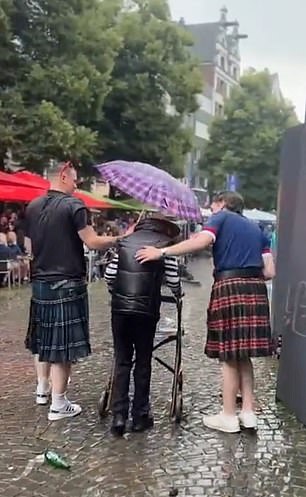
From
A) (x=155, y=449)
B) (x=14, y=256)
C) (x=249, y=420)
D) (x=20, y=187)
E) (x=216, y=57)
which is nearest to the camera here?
(x=155, y=449)

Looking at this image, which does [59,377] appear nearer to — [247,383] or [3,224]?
[247,383]

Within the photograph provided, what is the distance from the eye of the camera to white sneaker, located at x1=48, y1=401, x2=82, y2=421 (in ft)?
18.4

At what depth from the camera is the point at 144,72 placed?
2900cm

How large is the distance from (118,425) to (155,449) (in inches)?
13.8

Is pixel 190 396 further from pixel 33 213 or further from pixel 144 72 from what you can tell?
pixel 144 72

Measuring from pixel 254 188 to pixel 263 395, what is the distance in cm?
3682

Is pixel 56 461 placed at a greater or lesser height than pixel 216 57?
lesser

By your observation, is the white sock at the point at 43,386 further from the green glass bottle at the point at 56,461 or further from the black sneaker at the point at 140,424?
the green glass bottle at the point at 56,461

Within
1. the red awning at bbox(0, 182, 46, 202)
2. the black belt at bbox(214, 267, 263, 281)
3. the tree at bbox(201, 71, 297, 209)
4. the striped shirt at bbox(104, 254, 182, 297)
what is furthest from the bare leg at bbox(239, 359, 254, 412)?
the tree at bbox(201, 71, 297, 209)

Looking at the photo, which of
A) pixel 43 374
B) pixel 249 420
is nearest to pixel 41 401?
pixel 43 374

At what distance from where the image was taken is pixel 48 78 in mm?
19688

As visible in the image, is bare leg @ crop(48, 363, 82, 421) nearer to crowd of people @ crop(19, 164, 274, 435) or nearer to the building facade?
crowd of people @ crop(19, 164, 274, 435)

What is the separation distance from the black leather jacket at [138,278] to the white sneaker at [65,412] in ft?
3.23

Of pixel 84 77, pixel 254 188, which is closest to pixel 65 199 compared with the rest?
pixel 84 77
